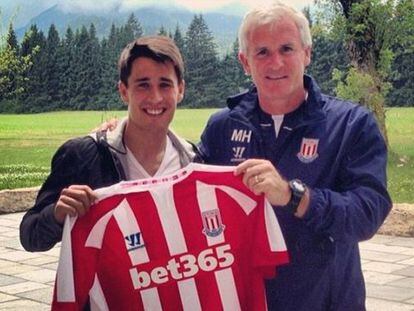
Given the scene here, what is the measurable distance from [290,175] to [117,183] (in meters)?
0.59

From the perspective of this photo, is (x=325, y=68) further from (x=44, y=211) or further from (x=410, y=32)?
(x=44, y=211)

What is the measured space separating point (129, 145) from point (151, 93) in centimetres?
21

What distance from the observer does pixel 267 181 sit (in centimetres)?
229

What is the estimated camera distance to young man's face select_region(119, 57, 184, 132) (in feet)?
8.21

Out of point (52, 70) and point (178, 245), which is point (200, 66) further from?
point (178, 245)

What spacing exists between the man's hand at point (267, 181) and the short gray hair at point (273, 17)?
47cm

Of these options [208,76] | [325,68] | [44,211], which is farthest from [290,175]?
[208,76]

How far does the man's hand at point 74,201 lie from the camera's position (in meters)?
2.33

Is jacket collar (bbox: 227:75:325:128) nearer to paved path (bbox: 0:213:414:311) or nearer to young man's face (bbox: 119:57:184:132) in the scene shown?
young man's face (bbox: 119:57:184:132)

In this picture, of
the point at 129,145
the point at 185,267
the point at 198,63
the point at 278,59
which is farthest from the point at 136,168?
→ the point at 198,63

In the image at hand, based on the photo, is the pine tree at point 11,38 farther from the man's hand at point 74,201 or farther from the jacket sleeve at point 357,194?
the jacket sleeve at point 357,194

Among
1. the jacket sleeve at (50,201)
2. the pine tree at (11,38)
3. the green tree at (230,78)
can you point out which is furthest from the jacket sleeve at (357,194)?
the green tree at (230,78)

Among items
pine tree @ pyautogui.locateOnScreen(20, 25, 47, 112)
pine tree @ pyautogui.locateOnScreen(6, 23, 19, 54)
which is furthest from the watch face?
pine tree @ pyautogui.locateOnScreen(20, 25, 47, 112)

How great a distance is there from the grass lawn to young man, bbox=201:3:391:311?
7776 mm
